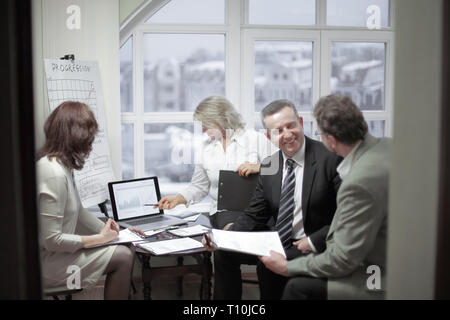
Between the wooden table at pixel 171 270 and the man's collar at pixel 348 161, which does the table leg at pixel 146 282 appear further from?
the man's collar at pixel 348 161

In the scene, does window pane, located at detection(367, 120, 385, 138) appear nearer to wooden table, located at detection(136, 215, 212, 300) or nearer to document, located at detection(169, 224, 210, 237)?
document, located at detection(169, 224, 210, 237)

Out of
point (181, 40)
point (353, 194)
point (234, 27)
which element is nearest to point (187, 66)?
point (181, 40)

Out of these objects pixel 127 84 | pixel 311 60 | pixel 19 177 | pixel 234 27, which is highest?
pixel 234 27

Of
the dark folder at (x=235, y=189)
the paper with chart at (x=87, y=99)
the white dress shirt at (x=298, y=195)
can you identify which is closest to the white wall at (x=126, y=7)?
the paper with chart at (x=87, y=99)

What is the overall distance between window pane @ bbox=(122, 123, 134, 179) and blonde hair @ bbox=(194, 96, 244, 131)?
67 cm

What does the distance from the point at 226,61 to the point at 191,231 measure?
141cm

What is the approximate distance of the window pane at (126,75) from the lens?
2943mm

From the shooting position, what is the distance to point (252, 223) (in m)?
2.08

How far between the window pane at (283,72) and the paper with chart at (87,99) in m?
1.16
